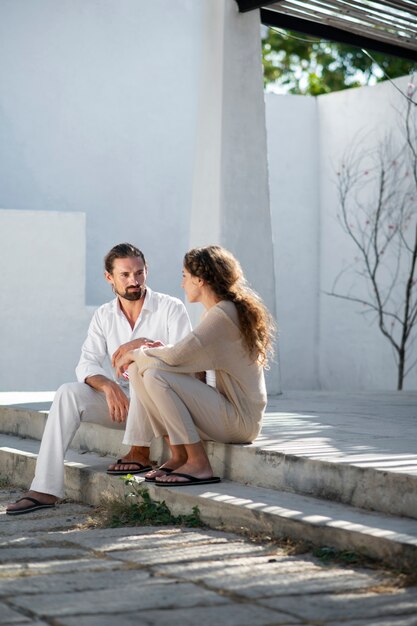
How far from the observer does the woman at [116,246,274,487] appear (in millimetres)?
4418

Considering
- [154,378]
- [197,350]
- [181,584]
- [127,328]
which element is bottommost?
[181,584]

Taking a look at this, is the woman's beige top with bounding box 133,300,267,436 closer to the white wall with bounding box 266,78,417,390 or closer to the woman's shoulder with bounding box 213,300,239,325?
the woman's shoulder with bounding box 213,300,239,325

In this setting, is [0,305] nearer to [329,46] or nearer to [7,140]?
[7,140]

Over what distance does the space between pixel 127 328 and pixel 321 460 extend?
4.51 ft

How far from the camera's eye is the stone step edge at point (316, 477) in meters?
3.74

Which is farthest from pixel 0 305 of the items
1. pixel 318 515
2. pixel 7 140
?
pixel 318 515

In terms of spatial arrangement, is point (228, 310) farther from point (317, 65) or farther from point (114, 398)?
point (317, 65)

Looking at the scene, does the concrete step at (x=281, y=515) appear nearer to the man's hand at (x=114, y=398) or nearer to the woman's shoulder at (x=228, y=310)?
the man's hand at (x=114, y=398)

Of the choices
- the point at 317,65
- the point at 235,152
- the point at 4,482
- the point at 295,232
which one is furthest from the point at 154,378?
the point at 317,65

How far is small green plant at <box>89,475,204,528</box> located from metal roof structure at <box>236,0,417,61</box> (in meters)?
3.92

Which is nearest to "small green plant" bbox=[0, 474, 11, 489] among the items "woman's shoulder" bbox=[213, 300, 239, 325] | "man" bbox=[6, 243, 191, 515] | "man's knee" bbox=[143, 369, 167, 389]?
"man" bbox=[6, 243, 191, 515]

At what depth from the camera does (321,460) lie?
13.5 ft

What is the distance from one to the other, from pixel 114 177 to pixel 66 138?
1.96 ft

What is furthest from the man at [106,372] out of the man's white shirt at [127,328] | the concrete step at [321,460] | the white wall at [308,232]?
the white wall at [308,232]
